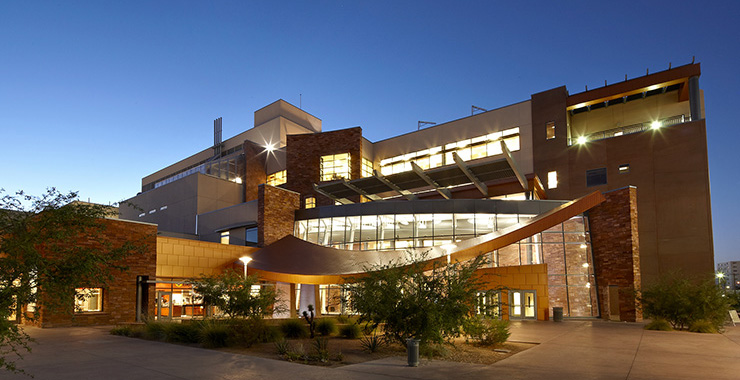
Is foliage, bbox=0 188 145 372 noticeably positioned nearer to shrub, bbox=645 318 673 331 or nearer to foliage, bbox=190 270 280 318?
foliage, bbox=190 270 280 318

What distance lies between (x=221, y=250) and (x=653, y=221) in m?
26.0

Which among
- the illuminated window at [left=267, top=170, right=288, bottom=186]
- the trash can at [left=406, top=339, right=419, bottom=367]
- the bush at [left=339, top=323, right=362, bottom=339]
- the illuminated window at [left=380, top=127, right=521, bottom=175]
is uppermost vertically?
the illuminated window at [left=380, top=127, right=521, bottom=175]

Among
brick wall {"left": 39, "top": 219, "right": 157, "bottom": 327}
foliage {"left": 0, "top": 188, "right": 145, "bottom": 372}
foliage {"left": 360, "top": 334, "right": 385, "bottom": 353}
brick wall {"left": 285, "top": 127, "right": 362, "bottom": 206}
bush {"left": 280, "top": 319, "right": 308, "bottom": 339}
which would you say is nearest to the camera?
foliage {"left": 0, "top": 188, "right": 145, "bottom": 372}

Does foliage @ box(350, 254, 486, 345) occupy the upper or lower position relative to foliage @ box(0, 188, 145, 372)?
lower

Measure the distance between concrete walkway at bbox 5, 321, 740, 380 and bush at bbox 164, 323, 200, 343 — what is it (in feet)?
2.14

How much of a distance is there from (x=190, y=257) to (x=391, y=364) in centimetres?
1844

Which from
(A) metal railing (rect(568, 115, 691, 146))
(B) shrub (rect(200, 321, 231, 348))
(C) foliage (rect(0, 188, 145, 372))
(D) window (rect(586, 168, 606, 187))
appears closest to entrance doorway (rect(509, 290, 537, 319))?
(D) window (rect(586, 168, 606, 187))

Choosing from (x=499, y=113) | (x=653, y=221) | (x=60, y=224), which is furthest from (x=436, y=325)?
(x=499, y=113)

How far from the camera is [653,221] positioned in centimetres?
3238

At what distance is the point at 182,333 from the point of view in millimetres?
15359

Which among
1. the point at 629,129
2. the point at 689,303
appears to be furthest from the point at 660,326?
the point at 629,129

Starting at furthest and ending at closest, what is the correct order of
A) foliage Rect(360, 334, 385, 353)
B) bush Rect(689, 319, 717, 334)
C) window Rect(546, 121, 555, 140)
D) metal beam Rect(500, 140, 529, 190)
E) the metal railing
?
window Rect(546, 121, 555, 140) < the metal railing < metal beam Rect(500, 140, 529, 190) < bush Rect(689, 319, 717, 334) < foliage Rect(360, 334, 385, 353)

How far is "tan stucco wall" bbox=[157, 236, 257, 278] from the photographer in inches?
1023

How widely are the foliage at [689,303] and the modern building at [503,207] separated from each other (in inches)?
186
